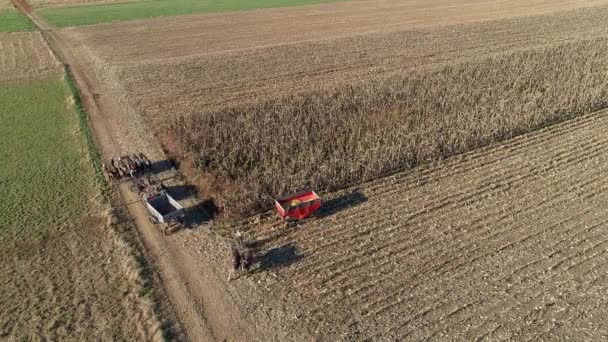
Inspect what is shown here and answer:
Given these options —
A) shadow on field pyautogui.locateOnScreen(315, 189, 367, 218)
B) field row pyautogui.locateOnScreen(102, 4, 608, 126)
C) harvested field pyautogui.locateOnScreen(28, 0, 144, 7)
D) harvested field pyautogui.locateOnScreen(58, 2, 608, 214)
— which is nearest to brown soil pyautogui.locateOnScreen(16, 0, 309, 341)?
harvested field pyautogui.locateOnScreen(58, 2, 608, 214)

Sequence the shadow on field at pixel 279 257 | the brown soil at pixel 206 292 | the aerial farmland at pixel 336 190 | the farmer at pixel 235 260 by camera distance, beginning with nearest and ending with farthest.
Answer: the brown soil at pixel 206 292, the aerial farmland at pixel 336 190, the farmer at pixel 235 260, the shadow on field at pixel 279 257

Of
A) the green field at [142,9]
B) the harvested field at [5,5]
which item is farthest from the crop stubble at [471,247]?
the harvested field at [5,5]

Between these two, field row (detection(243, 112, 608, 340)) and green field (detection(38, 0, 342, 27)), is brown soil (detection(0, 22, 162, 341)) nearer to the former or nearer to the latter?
field row (detection(243, 112, 608, 340))

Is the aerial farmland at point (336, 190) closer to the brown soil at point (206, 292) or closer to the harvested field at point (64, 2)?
the brown soil at point (206, 292)

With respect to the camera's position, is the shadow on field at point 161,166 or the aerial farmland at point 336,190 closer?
the aerial farmland at point 336,190

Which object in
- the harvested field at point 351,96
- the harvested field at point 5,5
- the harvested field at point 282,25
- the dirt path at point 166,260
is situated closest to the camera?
the dirt path at point 166,260

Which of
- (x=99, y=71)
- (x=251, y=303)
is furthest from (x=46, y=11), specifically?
(x=251, y=303)

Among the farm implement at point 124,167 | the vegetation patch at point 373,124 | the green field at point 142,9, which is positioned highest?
the green field at point 142,9

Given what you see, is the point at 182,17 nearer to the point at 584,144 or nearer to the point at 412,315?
the point at 584,144

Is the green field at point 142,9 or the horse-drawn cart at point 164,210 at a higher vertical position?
the green field at point 142,9
